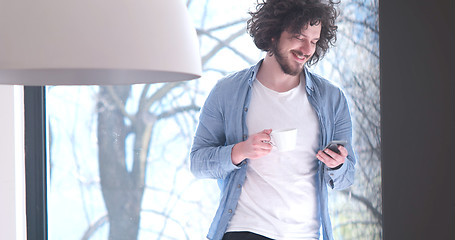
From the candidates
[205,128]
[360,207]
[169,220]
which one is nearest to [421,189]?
[360,207]

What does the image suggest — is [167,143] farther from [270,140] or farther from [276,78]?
[270,140]

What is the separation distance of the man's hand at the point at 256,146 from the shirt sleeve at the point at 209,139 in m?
0.14

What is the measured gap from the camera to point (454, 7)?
6.26 feet

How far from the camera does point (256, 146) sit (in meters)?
1.61

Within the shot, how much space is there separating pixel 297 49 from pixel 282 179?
0.48 m

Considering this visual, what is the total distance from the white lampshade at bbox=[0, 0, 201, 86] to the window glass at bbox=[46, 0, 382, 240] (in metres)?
1.73

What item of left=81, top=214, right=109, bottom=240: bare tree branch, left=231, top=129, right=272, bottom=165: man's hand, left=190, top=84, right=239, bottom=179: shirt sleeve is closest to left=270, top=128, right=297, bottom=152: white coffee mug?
left=231, top=129, right=272, bottom=165: man's hand

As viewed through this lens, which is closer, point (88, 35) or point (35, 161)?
point (88, 35)

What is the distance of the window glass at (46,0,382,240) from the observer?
7.44 ft

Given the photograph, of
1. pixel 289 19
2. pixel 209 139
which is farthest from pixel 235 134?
pixel 289 19

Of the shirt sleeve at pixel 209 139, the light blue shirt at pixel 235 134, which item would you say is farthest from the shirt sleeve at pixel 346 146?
the shirt sleeve at pixel 209 139

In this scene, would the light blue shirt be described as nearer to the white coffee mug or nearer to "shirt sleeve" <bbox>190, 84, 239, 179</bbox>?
"shirt sleeve" <bbox>190, 84, 239, 179</bbox>

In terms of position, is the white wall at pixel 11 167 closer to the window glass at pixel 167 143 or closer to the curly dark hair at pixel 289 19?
the window glass at pixel 167 143

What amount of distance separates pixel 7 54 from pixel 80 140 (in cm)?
202
